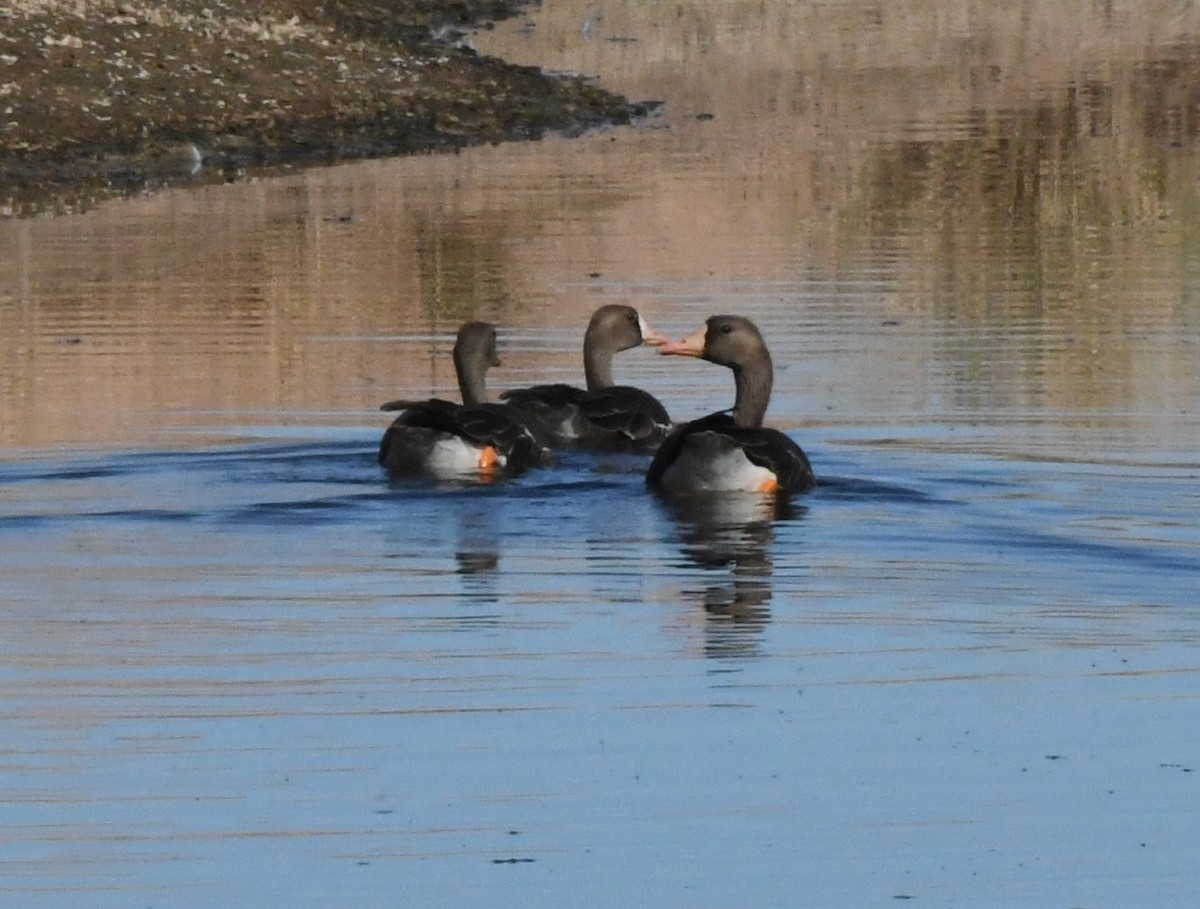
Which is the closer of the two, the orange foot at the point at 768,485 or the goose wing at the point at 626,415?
the orange foot at the point at 768,485

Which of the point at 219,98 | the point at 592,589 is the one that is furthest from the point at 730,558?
the point at 219,98

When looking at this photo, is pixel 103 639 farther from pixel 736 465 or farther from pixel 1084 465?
pixel 1084 465

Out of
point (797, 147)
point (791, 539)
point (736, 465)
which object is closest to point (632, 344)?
point (736, 465)

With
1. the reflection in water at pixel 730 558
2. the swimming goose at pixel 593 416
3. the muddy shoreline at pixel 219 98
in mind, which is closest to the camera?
the reflection in water at pixel 730 558

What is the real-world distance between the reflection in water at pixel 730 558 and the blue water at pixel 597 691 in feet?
0.12

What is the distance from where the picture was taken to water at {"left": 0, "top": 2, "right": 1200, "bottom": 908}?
8.42 metres

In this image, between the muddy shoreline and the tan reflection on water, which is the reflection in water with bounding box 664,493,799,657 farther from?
the muddy shoreline

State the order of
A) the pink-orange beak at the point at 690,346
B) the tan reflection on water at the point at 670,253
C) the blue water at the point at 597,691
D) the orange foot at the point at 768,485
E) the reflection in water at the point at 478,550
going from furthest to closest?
the tan reflection on water at the point at 670,253
the pink-orange beak at the point at 690,346
the orange foot at the point at 768,485
the reflection in water at the point at 478,550
the blue water at the point at 597,691

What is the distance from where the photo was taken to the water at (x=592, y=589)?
842cm

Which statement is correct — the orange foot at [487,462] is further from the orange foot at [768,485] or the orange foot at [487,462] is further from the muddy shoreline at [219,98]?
the muddy shoreline at [219,98]

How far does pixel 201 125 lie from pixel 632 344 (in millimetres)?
18004

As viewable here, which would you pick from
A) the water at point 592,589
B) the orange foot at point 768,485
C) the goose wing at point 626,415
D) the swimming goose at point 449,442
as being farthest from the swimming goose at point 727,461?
the goose wing at point 626,415

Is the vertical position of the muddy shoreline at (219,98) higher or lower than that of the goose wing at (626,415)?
higher

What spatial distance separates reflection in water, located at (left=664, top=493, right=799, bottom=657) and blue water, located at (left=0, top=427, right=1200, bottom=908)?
0.04 metres
